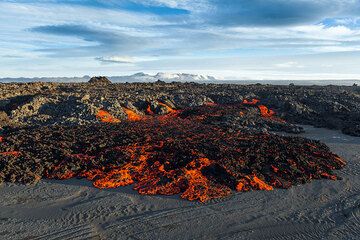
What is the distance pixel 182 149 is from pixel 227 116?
9921 millimetres

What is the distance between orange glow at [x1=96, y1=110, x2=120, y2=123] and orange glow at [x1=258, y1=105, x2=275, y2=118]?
11.2 metres

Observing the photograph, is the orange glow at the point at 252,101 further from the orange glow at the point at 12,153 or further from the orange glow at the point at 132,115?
the orange glow at the point at 12,153

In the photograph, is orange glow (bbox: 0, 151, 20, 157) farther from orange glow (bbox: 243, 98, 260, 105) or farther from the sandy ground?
orange glow (bbox: 243, 98, 260, 105)

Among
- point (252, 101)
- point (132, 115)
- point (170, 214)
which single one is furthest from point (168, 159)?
point (252, 101)

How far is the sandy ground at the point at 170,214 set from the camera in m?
8.91

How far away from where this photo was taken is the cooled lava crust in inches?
469

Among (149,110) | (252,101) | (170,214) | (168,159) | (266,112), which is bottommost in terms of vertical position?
(170,214)

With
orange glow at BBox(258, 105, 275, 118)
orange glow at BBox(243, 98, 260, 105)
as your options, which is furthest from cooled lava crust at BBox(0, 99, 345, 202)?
orange glow at BBox(243, 98, 260, 105)

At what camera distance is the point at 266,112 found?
94.9ft

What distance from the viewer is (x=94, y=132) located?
718 inches

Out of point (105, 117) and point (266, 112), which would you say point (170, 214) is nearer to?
point (105, 117)

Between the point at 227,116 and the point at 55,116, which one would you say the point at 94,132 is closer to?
the point at 55,116

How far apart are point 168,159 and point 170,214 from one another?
3.87 metres

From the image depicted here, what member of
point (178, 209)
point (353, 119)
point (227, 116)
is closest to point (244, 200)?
point (178, 209)
